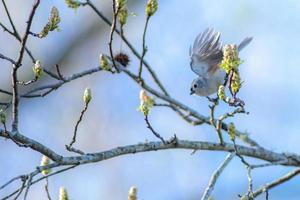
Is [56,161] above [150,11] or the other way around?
the other way around

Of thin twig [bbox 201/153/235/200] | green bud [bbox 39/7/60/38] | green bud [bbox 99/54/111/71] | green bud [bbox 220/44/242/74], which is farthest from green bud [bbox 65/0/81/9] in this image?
thin twig [bbox 201/153/235/200]

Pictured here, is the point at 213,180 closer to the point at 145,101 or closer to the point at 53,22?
the point at 145,101

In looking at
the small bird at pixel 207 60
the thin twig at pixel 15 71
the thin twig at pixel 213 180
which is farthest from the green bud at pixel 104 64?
the small bird at pixel 207 60

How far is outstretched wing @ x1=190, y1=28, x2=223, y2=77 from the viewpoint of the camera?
338 centimetres

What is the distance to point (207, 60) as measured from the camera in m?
3.41

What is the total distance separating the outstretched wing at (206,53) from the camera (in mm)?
3383

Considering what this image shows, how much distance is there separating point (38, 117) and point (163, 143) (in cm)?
416

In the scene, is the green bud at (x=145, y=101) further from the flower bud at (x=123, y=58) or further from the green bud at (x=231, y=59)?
the flower bud at (x=123, y=58)

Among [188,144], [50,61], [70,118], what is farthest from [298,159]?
[70,118]

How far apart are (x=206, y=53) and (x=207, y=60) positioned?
3cm

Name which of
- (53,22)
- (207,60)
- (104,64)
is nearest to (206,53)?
(207,60)

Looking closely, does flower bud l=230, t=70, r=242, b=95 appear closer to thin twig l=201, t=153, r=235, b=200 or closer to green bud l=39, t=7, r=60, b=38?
thin twig l=201, t=153, r=235, b=200

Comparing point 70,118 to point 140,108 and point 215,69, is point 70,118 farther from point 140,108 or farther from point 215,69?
point 140,108

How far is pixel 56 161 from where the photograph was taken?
229cm
